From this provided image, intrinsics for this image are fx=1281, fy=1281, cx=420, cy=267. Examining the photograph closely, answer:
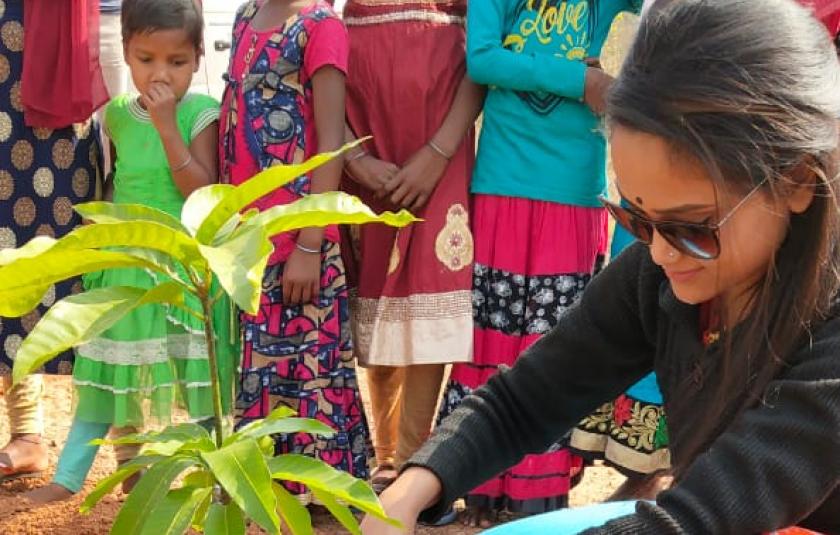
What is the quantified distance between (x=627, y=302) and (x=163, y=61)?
6.63 ft

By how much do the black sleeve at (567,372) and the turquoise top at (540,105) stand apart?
152cm

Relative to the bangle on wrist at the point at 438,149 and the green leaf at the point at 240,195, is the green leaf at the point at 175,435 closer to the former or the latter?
the green leaf at the point at 240,195

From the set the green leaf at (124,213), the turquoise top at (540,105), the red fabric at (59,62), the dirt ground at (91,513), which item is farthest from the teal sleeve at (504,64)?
the green leaf at (124,213)

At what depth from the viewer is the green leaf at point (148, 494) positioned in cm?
176

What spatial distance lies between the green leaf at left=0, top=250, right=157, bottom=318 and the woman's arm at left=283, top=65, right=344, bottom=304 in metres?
1.97

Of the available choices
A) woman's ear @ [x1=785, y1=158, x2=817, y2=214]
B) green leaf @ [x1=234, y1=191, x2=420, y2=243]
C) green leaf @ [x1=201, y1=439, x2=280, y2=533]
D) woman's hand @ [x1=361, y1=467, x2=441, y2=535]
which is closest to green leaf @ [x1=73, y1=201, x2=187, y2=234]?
green leaf @ [x1=234, y1=191, x2=420, y2=243]

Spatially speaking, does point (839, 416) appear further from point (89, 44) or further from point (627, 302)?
point (89, 44)

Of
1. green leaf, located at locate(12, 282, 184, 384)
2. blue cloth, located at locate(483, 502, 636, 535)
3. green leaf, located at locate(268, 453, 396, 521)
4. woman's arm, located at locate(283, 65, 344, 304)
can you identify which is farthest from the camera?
woman's arm, located at locate(283, 65, 344, 304)

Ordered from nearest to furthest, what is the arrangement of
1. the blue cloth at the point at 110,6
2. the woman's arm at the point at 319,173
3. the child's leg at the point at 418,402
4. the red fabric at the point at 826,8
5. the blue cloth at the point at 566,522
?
the blue cloth at the point at 566,522
the red fabric at the point at 826,8
the woman's arm at the point at 319,173
the child's leg at the point at 418,402
the blue cloth at the point at 110,6

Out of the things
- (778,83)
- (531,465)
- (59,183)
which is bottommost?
(531,465)

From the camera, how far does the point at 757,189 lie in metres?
1.76

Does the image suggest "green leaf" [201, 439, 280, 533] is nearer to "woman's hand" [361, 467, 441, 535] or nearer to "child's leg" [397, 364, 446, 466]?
"woman's hand" [361, 467, 441, 535]

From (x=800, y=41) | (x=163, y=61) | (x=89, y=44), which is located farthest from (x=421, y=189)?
(x=800, y=41)

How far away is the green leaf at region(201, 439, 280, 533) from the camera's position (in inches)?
63.0
